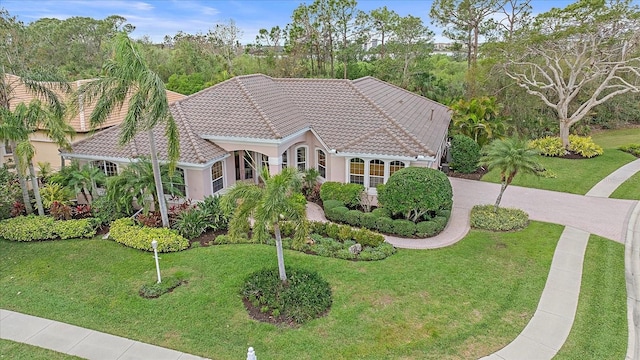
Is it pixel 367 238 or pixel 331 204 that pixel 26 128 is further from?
pixel 367 238

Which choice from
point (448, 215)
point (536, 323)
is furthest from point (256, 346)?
point (448, 215)

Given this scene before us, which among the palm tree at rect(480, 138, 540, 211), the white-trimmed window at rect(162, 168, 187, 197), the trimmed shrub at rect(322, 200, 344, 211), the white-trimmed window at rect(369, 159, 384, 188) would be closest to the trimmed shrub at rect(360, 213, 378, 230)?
the trimmed shrub at rect(322, 200, 344, 211)

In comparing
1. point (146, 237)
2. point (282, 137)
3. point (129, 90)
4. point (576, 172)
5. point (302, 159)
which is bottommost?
point (146, 237)

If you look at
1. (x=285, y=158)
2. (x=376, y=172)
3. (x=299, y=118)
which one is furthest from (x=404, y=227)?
(x=299, y=118)

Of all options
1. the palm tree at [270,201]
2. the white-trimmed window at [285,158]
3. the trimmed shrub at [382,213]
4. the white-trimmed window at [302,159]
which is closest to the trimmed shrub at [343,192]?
the trimmed shrub at [382,213]

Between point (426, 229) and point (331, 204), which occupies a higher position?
point (331, 204)

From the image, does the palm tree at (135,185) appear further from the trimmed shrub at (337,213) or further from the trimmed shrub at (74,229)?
the trimmed shrub at (337,213)

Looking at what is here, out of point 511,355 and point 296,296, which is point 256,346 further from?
point 511,355
